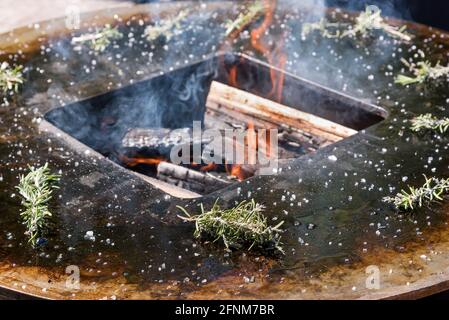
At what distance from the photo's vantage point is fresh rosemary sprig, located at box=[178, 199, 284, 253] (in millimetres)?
3562

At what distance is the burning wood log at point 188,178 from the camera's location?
4773 mm

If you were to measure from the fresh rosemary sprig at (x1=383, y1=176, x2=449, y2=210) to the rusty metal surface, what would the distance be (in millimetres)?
59

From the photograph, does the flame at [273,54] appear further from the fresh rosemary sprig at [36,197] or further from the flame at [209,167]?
the fresh rosemary sprig at [36,197]

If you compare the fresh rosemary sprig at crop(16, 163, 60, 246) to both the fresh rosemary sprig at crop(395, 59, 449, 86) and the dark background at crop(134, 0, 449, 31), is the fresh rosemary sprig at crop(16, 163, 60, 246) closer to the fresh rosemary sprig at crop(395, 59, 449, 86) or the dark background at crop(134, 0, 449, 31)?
the fresh rosemary sprig at crop(395, 59, 449, 86)

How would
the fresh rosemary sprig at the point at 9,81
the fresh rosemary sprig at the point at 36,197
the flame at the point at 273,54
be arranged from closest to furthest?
the fresh rosemary sprig at the point at 36,197
the fresh rosemary sprig at the point at 9,81
the flame at the point at 273,54

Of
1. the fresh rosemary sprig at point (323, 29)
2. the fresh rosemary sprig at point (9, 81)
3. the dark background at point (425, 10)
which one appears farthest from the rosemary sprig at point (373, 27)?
the fresh rosemary sprig at point (9, 81)

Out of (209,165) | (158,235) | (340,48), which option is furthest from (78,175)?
(340,48)

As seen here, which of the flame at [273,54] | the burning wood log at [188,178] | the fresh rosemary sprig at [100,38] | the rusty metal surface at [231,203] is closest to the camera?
the rusty metal surface at [231,203]

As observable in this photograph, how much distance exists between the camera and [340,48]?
589 cm

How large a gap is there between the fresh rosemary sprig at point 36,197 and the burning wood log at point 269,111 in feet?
6.44

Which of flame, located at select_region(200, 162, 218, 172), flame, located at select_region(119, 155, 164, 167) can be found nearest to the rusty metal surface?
flame, located at select_region(119, 155, 164, 167)

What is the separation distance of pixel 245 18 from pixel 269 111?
1.08 metres

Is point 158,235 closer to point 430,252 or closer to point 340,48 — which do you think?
point 430,252

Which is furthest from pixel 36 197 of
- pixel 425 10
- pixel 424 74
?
pixel 425 10
